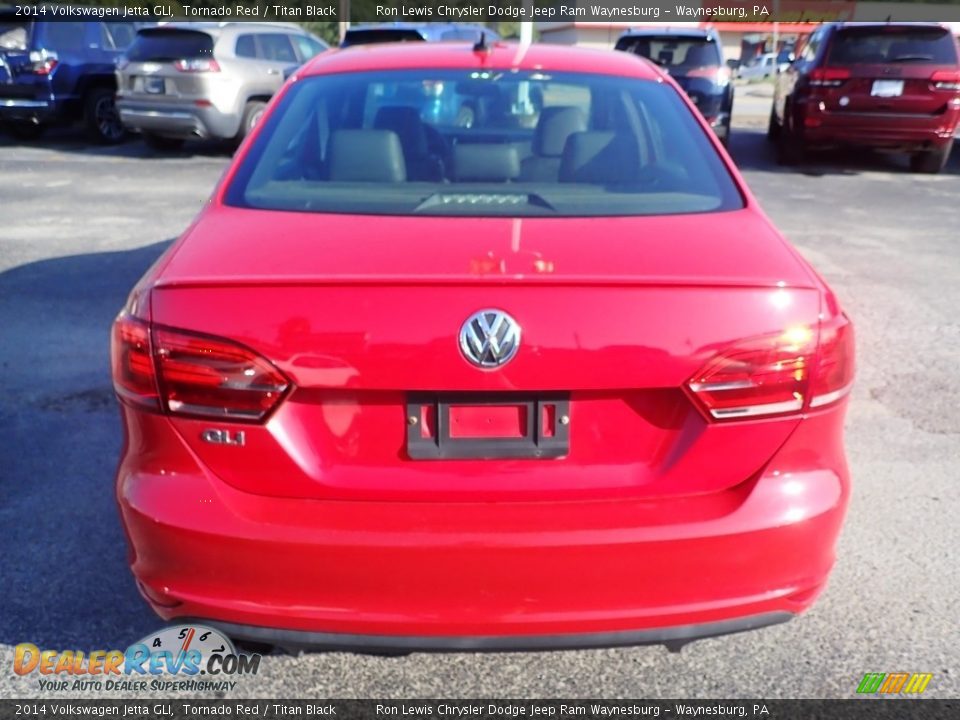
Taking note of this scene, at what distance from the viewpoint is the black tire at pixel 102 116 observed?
14648 mm

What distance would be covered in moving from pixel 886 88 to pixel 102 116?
10.9 metres

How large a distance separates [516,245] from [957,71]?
11.1 meters

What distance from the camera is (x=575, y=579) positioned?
222 centimetres

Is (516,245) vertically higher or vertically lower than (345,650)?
higher

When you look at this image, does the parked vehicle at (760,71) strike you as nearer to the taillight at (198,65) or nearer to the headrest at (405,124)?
the taillight at (198,65)

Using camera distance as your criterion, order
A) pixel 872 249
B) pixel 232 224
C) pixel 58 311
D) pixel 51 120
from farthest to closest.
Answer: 1. pixel 51 120
2. pixel 872 249
3. pixel 58 311
4. pixel 232 224

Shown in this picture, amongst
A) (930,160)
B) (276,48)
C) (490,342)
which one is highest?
(490,342)

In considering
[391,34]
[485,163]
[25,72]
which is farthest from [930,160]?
[25,72]

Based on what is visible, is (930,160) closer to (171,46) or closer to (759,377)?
(171,46)

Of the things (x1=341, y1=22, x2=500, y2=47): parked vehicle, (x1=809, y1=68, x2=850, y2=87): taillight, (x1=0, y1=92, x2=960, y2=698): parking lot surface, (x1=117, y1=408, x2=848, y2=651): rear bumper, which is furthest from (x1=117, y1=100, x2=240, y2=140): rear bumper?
(x1=117, y1=408, x2=848, y2=651): rear bumper

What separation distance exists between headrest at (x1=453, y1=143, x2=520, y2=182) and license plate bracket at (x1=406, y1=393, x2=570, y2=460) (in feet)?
3.45

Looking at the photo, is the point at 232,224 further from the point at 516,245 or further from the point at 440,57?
the point at 440,57

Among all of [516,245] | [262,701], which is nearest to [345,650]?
[262,701]

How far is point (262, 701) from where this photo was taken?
2752mm
